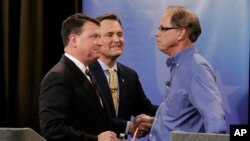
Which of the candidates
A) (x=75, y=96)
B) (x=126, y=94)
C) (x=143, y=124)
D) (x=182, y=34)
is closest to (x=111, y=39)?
(x=126, y=94)

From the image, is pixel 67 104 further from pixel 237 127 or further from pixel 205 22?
pixel 205 22

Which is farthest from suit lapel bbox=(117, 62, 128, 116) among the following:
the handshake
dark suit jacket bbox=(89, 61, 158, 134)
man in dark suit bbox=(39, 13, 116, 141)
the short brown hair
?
the short brown hair

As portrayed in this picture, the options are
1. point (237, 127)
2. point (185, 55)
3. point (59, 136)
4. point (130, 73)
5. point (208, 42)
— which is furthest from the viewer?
point (208, 42)

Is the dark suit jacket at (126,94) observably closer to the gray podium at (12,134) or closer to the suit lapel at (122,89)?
the suit lapel at (122,89)

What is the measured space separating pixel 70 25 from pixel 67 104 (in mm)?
482

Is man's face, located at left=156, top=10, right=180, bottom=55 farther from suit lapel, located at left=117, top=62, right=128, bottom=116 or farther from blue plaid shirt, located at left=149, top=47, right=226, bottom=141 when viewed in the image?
suit lapel, located at left=117, top=62, right=128, bottom=116

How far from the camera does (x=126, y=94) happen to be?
10.2ft

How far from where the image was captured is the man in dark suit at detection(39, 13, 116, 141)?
228 cm

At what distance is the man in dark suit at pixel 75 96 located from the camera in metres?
2.28

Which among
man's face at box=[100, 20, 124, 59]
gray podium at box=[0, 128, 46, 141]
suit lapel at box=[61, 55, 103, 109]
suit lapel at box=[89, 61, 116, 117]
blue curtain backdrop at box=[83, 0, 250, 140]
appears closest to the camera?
gray podium at box=[0, 128, 46, 141]

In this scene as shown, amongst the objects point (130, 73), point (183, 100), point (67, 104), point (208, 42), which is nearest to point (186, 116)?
point (183, 100)

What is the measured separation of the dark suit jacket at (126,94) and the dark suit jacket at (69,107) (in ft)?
1.79

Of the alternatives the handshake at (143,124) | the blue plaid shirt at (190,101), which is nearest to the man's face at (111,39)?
the handshake at (143,124)

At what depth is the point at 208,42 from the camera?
385cm
